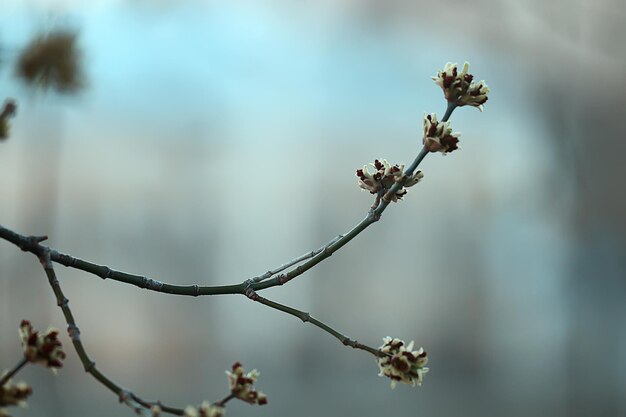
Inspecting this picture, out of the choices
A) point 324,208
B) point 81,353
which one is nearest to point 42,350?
point 81,353

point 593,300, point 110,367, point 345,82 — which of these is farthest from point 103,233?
point 593,300

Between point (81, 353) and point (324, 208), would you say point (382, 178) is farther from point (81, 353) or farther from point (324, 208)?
point (324, 208)

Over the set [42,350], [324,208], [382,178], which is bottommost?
[42,350]

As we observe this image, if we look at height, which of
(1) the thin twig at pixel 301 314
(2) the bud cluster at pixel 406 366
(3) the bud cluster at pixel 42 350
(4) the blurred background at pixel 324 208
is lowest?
(3) the bud cluster at pixel 42 350

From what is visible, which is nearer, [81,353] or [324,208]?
[81,353]

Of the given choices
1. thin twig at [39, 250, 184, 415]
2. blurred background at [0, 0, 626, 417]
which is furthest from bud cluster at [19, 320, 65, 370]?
blurred background at [0, 0, 626, 417]

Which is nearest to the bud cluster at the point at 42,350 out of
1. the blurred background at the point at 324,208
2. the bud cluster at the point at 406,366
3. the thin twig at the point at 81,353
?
the thin twig at the point at 81,353

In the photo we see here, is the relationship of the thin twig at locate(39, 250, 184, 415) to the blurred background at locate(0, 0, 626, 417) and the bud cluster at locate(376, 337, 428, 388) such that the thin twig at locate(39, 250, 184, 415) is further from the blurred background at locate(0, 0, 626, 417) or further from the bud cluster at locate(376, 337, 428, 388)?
the blurred background at locate(0, 0, 626, 417)

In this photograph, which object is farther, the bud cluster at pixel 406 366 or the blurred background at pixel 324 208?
the blurred background at pixel 324 208

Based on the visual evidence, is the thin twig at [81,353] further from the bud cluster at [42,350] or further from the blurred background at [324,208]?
the blurred background at [324,208]

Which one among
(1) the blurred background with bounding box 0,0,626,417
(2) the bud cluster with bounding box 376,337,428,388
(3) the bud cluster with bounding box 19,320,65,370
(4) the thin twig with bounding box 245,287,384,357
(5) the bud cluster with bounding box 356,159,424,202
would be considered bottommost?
(3) the bud cluster with bounding box 19,320,65,370
